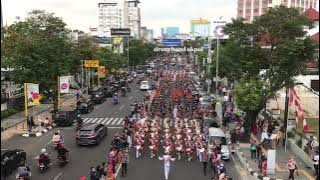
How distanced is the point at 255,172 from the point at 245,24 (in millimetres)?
14138

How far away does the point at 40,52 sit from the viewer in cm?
4281

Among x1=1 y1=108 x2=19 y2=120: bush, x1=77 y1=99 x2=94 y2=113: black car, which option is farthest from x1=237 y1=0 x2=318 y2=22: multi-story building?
x1=1 y1=108 x2=19 y2=120: bush

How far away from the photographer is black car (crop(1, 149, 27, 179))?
22.5 metres

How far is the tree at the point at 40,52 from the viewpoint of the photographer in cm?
4216

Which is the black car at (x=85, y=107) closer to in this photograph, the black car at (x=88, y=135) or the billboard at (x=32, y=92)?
the billboard at (x=32, y=92)

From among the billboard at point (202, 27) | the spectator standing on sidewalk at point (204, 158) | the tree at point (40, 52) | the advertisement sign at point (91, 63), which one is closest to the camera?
the spectator standing on sidewalk at point (204, 158)

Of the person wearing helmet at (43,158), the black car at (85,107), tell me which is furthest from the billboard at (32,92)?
the person wearing helmet at (43,158)

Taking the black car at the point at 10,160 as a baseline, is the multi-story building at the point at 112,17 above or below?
above

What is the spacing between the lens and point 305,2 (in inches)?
5871

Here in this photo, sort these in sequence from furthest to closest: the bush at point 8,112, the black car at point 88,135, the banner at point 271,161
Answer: the bush at point 8,112 < the black car at point 88,135 < the banner at point 271,161

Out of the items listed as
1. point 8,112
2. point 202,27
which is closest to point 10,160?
point 8,112

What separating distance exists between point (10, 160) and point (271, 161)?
13.7 meters

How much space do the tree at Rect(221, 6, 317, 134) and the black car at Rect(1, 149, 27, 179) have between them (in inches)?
607

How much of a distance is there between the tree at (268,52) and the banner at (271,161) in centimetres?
807
